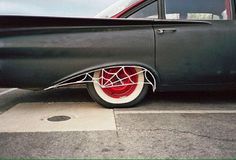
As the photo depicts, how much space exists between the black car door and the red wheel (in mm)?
337

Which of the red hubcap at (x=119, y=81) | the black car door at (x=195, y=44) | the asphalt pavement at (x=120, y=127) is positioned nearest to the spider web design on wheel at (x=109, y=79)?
the red hubcap at (x=119, y=81)

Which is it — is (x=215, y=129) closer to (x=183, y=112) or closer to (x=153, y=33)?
(x=183, y=112)

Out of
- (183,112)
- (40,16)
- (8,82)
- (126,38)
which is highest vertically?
(40,16)

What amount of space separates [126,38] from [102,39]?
298mm

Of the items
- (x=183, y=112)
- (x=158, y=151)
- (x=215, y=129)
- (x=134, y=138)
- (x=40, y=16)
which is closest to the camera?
(x=158, y=151)

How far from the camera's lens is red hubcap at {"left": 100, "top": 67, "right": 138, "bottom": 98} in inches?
205

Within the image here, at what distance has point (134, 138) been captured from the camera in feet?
13.2

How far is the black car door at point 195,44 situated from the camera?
5109 millimetres

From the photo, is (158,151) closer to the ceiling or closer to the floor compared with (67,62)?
closer to the floor

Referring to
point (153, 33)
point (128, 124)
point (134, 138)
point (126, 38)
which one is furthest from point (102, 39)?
point (134, 138)

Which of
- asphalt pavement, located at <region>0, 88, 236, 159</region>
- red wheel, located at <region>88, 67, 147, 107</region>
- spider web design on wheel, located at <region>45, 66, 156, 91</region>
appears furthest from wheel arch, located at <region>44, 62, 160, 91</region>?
asphalt pavement, located at <region>0, 88, 236, 159</region>

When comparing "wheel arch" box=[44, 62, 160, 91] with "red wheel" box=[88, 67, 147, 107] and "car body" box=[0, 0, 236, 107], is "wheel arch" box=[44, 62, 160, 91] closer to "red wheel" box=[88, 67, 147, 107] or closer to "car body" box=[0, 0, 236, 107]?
"car body" box=[0, 0, 236, 107]

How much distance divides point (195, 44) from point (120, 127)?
1.55 meters

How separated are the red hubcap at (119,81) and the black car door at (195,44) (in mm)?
391
